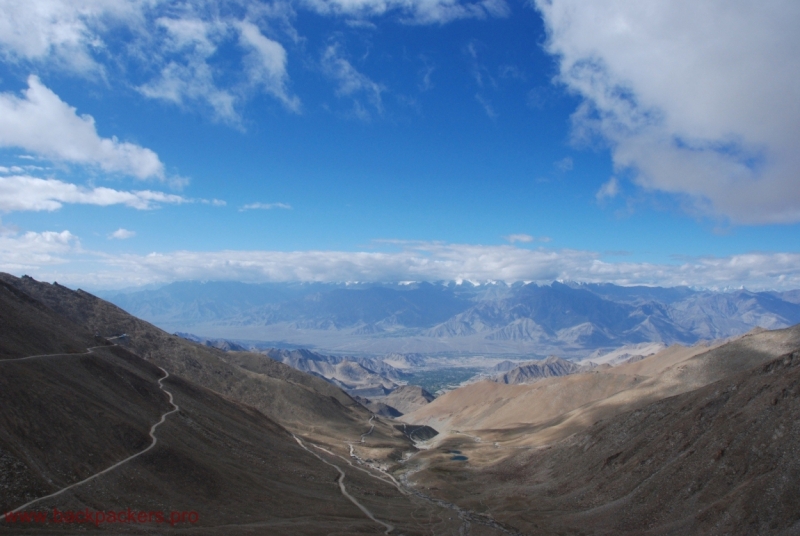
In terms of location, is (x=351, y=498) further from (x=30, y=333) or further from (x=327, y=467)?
(x=30, y=333)

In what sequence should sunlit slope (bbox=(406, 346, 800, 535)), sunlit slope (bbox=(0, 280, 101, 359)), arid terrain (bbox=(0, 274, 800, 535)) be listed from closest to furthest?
arid terrain (bbox=(0, 274, 800, 535)) < sunlit slope (bbox=(406, 346, 800, 535)) < sunlit slope (bbox=(0, 280, 101, 359))

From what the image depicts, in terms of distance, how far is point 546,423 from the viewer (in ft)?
556

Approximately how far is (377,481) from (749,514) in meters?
65.8

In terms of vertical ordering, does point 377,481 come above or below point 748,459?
below

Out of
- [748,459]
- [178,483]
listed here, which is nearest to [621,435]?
[748,459]

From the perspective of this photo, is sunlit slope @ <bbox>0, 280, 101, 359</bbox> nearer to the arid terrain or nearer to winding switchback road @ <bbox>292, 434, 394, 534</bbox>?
the arid terrain

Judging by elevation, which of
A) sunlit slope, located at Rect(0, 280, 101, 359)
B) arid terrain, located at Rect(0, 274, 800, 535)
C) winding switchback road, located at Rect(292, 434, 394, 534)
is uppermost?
sunlit slope, located at Rect(0, 280, 101, 359)

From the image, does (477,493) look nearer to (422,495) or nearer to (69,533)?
(422,495)

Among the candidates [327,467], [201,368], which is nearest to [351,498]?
[327,467]

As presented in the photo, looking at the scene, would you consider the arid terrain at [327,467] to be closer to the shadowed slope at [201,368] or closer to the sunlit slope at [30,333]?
the sunlit slope at [30,333]

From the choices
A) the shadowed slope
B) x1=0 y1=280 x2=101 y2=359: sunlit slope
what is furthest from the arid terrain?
the shadowed slope

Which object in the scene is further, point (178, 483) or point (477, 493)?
point (477, 493)

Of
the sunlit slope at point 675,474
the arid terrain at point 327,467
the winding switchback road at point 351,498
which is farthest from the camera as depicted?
the winding switchback road at point 351,498

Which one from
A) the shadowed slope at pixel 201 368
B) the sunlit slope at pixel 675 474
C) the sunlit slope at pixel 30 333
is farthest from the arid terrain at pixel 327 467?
the shadowed slope at pixel 201 368
